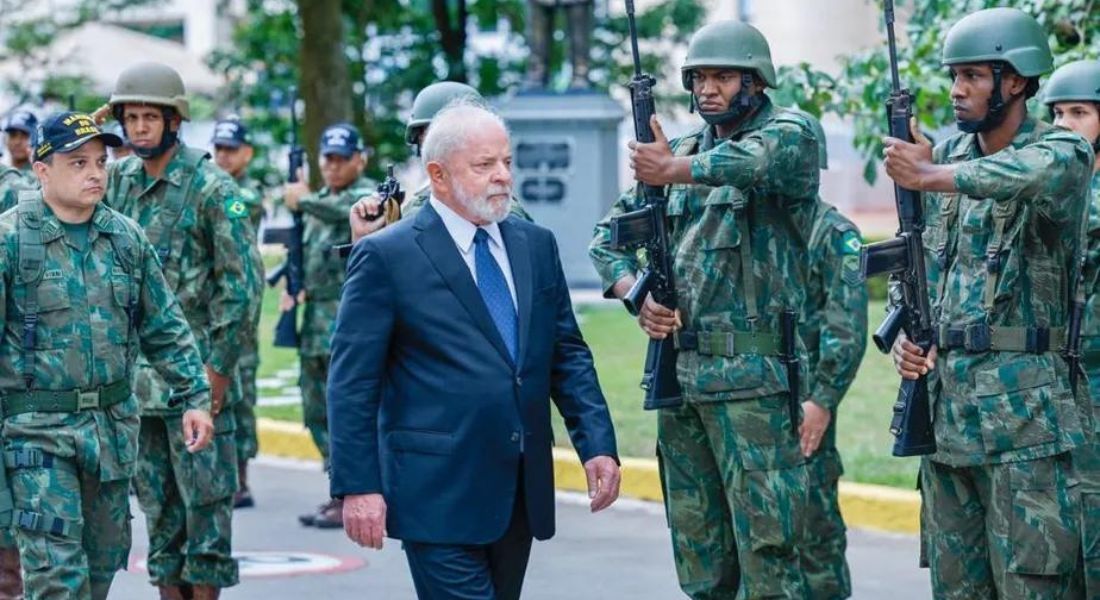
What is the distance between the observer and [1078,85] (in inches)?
326

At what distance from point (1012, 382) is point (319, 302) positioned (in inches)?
235

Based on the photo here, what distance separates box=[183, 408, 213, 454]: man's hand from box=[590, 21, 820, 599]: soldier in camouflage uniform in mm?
1557

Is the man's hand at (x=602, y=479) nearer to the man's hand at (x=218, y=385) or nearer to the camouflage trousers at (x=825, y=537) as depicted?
the camouflage trousers at (x=825, y=537)

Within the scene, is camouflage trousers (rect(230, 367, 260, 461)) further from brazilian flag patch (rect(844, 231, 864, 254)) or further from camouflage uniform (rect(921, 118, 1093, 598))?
camouflage uniform (rect(921, 118, 1093, 598))

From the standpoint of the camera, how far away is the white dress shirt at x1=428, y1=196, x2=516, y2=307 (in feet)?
20.9

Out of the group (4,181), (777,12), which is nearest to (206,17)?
(777,12)

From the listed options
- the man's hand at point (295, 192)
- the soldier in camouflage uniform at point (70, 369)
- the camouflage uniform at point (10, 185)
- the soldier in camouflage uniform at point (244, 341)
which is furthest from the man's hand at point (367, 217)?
the man's hand at point (295, 192)

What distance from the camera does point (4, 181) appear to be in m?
11.0

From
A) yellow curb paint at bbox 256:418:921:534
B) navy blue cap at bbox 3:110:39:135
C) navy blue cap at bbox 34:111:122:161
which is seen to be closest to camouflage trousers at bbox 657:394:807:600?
navy blue cap at bbox 34:111:122:161

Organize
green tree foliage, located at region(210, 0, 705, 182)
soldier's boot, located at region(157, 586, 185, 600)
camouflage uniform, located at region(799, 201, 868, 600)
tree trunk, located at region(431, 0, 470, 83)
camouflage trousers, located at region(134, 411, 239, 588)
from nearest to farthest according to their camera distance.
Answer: camouflage uniform, located at region(799, 201, 868, 600) < camouflage trousers, located at region(134, 411, 239, 588) < soldier's boot, located at region(157, 586, 185, 600) < green tree foliage, located at region(210, 0, 705, 182) < tree trunk, located at region(431, 0, 470, 83)

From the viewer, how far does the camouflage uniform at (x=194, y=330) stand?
8.76 meters

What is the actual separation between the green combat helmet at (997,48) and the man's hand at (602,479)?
1656mm

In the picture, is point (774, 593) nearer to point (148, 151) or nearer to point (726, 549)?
point (726, 549)

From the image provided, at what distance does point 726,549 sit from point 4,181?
4874mm
